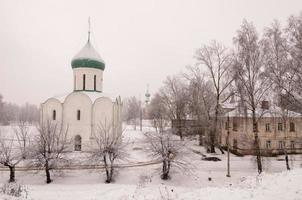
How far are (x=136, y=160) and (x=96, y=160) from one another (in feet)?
18.1

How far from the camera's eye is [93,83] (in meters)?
27.6

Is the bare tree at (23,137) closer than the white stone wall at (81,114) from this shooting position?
Yes

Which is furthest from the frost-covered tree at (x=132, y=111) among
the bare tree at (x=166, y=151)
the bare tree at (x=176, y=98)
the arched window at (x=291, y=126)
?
the bare tree at (x=166, y=151)

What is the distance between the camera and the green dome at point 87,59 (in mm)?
26906

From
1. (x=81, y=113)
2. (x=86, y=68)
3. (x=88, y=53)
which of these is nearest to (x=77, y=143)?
(x=81, y=113)

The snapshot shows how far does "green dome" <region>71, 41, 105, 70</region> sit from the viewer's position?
26.9m

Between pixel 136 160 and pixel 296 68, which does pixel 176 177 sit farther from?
pixel 296 68

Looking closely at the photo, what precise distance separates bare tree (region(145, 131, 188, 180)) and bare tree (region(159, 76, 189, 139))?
2092cm

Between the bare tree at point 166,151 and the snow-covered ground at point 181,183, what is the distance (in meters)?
0.65

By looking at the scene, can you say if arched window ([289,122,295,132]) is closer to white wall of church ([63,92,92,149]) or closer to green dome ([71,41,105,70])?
white wall of church ([63,92,92,149])

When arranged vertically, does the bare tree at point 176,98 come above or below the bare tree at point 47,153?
above

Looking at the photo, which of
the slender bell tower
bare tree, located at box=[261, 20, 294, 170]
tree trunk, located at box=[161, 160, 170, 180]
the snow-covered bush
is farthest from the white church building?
bare tree, located at box=[261, 20, 294, 170]

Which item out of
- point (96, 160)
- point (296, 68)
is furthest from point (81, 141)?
point (296, 68)

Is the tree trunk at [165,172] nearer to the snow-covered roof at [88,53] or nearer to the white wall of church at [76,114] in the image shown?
the white wall of church at [76,114]
